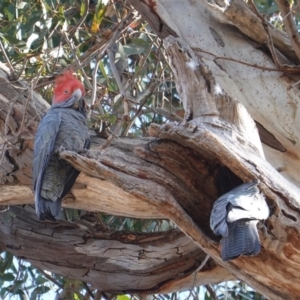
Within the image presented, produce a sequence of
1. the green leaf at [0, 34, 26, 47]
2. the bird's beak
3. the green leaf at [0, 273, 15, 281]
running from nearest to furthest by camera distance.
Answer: the bird's beak, the green leaf at [0, 34, 26, 47], the green leaf at [0, 273, 15, 281]

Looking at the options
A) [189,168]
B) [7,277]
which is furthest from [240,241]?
[7,277]

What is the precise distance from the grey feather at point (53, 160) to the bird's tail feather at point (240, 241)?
74 cm

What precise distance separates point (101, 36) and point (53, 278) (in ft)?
3.52

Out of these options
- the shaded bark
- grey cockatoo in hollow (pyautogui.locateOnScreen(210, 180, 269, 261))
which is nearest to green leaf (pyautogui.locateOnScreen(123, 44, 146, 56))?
the shaded bark

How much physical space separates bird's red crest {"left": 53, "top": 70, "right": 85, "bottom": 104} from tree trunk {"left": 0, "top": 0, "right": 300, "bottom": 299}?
0.25ft

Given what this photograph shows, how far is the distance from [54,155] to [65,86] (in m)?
0.42

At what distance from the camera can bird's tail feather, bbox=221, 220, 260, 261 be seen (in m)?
1.61

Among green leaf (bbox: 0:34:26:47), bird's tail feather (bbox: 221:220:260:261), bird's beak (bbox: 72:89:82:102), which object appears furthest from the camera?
green leaf (bbox: 0:34:26:47)

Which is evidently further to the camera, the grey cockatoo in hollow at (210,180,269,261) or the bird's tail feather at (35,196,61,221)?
the bird's tail feather at (35,196,61,221)

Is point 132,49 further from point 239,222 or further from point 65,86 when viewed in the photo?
point 239,222

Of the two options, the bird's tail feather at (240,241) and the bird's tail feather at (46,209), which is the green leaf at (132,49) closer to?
the bird's tail feather at (46,209)

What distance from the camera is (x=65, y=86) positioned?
104 inches

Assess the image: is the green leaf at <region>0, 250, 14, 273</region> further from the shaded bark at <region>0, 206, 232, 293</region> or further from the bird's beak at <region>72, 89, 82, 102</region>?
the bird's beak at <region>72, 89, 82, 102</region>

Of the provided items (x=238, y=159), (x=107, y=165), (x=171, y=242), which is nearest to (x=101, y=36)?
(x=171, y=242)
